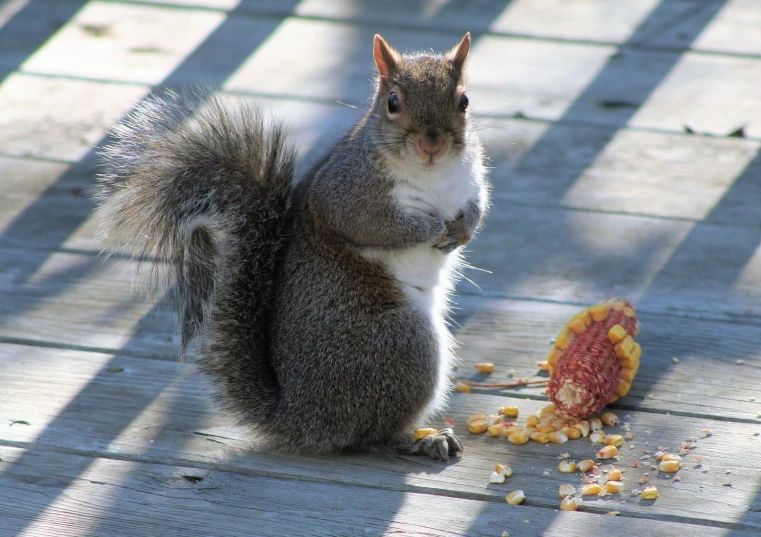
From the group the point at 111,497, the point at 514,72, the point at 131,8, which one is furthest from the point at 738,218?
the point at 131,8

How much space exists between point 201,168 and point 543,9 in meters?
2.24

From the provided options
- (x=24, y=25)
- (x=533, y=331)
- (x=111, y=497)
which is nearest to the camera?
(x=111, y=497)

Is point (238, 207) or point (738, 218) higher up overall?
point (238, 207)

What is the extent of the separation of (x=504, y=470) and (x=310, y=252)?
0.42 metres

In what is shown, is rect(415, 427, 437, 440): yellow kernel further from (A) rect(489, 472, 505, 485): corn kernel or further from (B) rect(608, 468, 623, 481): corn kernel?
(B) rect(608, 468, 623, 481): corn kernel

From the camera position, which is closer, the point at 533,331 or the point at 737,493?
→ the point at 737,493

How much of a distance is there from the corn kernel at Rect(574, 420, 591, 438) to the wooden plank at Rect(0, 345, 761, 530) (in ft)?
0.03

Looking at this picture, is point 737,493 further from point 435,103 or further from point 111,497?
point 111,497

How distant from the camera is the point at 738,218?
2.36 metres

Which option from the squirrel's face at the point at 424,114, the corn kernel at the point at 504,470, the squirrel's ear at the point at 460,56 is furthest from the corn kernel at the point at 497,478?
the squirrel's ear at the point at 460,56

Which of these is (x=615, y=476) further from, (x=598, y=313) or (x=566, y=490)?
(x=598, y=313)

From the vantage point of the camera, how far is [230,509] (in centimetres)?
145

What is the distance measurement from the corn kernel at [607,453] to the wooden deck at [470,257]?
0.05 feet

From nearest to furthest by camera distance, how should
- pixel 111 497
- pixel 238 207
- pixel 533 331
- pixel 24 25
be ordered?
pixel 111 497 < pixel 238 207 < pixel 533 331 < pixel 24 25
